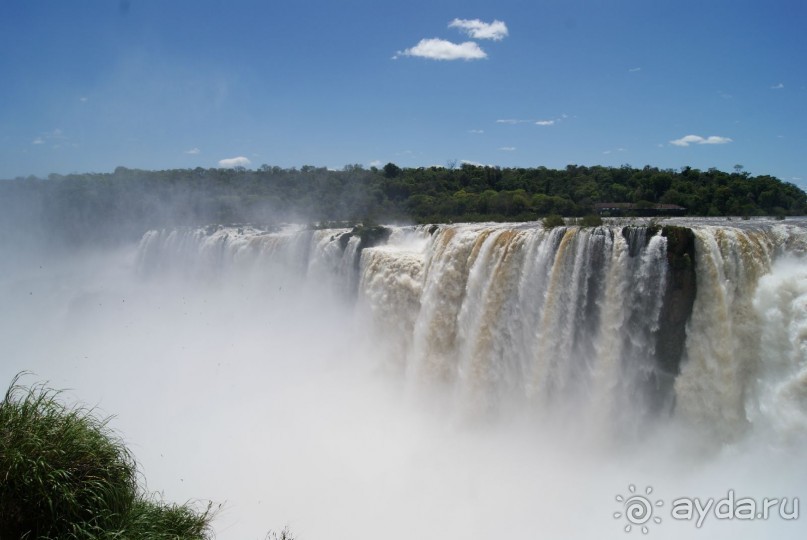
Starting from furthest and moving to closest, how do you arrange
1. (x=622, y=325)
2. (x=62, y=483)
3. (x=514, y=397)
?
(x=514, y=397)
(x=622, y=325)
(x=62, y=483)

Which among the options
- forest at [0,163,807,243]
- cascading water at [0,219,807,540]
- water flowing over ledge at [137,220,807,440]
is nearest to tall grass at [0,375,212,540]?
cascading water at [0,219,807,540]

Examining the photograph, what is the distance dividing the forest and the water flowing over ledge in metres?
10.8

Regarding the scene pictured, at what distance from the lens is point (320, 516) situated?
29.0ft

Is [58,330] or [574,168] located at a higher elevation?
[574,168]

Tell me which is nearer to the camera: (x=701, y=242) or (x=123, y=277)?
(x=701, y=242)

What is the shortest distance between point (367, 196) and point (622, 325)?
2521 centimetres

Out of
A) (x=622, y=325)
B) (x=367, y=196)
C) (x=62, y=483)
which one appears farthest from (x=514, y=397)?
(x=367, y=196)

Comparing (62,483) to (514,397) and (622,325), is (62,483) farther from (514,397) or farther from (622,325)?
(622,325)

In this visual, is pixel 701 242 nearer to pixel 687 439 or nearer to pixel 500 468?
pixel 687 439

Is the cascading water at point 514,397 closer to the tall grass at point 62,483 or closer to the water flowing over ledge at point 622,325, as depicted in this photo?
the water flowing over ledge at point 622,325

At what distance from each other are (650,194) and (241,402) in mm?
18918

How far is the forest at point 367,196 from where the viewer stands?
2136cm

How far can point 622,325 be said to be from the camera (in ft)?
29.3

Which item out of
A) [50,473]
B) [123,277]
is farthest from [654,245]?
[123,277]
